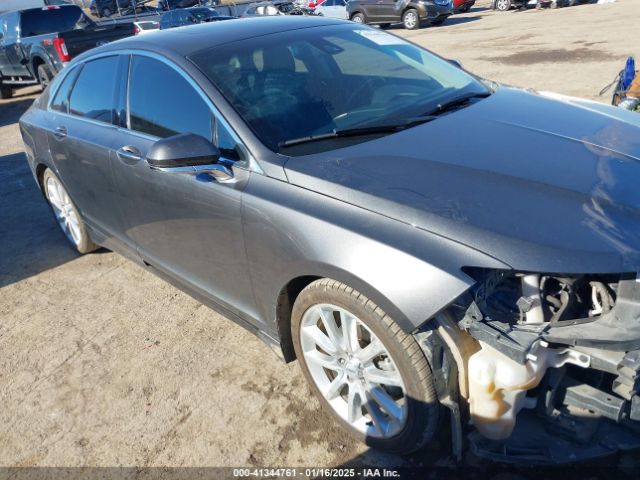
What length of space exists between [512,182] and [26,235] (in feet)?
15.2

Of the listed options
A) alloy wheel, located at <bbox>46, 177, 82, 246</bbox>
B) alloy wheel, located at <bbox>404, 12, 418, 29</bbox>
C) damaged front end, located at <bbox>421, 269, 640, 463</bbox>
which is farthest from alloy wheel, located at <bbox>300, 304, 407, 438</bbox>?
alloy wheel, located at <bbox>404, 12, 418, 29</bbox>

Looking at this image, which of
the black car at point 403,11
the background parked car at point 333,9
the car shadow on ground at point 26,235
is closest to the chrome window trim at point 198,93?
the car shadow on ground at point 26,235

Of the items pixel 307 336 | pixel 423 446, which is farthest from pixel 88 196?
pixel 423 446

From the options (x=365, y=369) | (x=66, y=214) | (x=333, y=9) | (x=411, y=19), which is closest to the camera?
(x=365, y=369)

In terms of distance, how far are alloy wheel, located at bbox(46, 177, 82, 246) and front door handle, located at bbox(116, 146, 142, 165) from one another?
1371 mm

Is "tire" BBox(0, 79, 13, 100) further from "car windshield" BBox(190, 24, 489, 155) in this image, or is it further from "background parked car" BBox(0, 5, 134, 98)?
"car windshield" BBox(190, 24, 489, 155)

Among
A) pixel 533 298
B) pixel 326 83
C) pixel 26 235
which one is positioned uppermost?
pixel 326 83

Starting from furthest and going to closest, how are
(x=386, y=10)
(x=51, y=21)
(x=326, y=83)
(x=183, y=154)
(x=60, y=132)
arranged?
(x=386, y=10) < (x=51, y=21) < (x=60, y=132) < (x=326, y=83) < (x=183, y=154)

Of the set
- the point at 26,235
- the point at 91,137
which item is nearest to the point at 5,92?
the point at 26,235

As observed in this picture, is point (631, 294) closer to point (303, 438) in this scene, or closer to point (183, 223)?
point (303, 438)

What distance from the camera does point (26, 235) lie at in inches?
201

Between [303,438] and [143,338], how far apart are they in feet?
4.55

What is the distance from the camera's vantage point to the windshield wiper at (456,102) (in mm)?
2835

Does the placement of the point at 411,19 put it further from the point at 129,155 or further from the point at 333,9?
the point at 129,155
